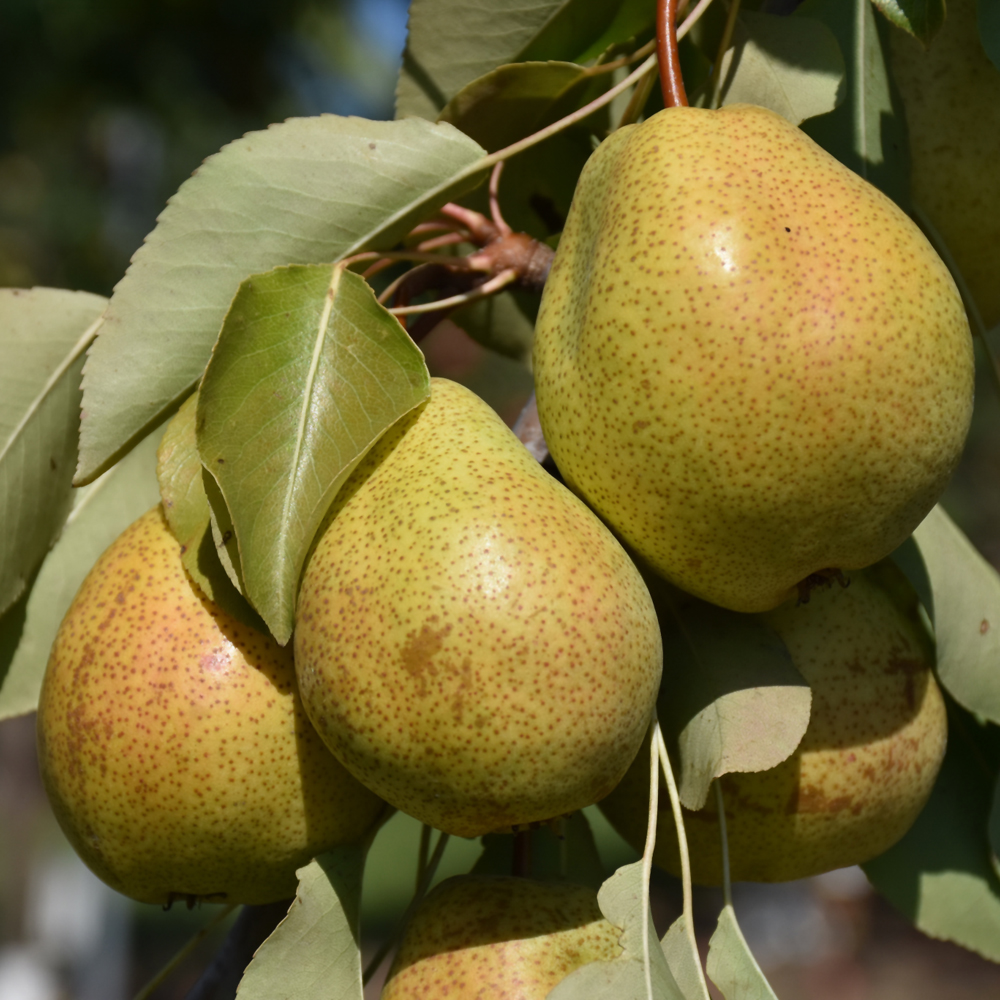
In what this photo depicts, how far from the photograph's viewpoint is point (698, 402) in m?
0.89

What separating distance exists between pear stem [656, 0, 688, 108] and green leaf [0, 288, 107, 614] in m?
0.70

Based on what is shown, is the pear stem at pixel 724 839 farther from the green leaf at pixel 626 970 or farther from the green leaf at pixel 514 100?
the green leaf at pixel 514 100

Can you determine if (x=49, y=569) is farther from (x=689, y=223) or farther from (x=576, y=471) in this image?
(x=689, y=223)

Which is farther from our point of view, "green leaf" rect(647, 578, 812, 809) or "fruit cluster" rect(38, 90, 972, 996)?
"green leaf" rect(647, 578, 812, 809)

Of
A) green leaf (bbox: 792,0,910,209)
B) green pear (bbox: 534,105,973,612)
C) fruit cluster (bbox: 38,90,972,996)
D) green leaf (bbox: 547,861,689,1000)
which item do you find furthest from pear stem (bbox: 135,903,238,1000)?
green leaf (bbox: 792,0,910,209)

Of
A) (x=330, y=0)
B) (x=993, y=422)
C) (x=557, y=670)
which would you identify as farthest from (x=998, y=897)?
(x=993, y=422)

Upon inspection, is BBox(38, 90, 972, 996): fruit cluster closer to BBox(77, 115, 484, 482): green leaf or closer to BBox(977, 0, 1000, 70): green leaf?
BBox(77, 115, 484, 482): green leaf

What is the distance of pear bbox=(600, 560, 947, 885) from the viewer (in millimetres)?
1139

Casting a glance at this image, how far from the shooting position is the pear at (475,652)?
0.86 m

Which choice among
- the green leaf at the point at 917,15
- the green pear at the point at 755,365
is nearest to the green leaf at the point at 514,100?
the green pear at the point at 755,365

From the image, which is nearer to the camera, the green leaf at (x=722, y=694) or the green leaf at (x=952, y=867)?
the green leaf at (x=722, y=694)

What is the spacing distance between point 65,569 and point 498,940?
0.70 m

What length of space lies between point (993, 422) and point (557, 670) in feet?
34.8

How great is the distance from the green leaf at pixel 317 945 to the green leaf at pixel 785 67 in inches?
35.3
